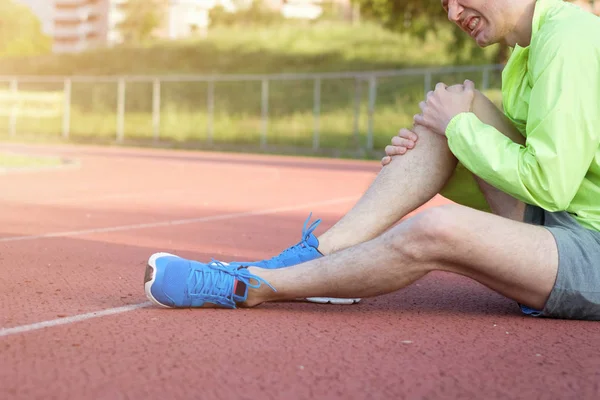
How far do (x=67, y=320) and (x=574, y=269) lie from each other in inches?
72.7

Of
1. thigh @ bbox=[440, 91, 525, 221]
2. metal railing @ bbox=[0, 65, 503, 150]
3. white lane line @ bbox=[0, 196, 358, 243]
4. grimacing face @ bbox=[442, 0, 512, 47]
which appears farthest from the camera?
metal railing @ bbox=[0, 65, 503, 150]

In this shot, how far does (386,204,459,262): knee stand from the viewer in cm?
338

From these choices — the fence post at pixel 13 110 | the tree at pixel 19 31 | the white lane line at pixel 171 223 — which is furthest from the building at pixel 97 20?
the white lane line at pixel 171 223

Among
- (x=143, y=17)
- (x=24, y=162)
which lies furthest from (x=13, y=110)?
(x=143, y=17)

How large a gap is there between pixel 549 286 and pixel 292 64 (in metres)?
40.5

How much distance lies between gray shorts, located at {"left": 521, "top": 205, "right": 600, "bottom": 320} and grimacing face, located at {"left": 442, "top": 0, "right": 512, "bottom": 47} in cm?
70

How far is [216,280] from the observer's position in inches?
144

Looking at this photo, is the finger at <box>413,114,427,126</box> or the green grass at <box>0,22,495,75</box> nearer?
the finger at <box>413,114,427,126</box>

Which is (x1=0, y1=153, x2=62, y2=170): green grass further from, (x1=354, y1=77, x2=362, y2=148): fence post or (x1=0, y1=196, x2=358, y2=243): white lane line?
(x1=354, y1=77, x2=362, y2=148): fence post

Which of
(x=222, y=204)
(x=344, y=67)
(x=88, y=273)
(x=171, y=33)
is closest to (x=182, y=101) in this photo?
(x=344, y=67)

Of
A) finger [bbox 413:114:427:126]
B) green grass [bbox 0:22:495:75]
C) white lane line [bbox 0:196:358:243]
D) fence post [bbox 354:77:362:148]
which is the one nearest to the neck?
finger [bbox 413:114:427:126]

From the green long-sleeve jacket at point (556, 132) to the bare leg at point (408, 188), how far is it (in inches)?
11.5

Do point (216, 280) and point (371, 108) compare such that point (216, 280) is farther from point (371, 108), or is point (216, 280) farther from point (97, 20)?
point (97, 20)

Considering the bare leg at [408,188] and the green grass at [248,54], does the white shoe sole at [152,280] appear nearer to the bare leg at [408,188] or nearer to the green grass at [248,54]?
the bare leg at [408,188]
